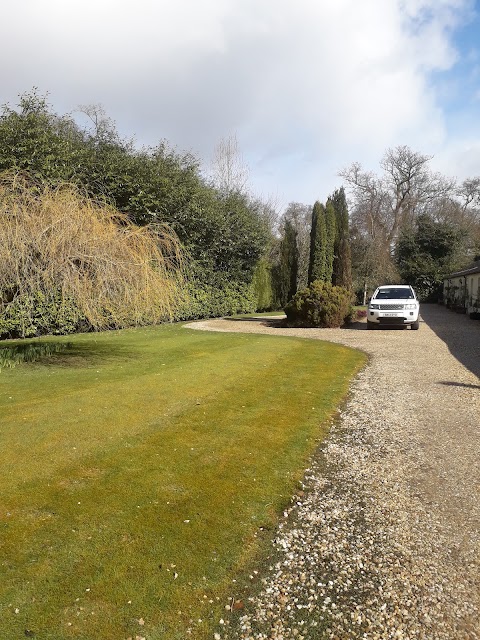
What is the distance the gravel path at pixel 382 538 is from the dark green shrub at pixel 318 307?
39.9ft

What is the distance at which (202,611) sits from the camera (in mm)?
2625

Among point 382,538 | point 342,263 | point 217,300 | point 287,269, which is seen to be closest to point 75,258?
point 382,538

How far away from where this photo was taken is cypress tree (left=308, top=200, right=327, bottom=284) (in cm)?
2509

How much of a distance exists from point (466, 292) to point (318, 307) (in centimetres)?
1216

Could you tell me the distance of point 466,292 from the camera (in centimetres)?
2630

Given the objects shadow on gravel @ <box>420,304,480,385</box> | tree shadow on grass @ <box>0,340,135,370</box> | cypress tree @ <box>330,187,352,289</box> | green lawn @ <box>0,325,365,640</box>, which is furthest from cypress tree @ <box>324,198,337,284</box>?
green lawn @ <box>0,325,365,640</box>

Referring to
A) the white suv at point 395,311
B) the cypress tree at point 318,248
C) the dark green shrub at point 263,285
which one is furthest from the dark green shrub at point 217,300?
the white suv at point 395,311

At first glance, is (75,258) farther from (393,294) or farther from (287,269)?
Result: (287,269)

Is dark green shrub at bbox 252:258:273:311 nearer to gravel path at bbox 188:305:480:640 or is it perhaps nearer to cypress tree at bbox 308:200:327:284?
cypress tree at bbox 308:200:327:284

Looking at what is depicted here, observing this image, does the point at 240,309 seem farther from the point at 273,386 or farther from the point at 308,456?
the point at 308,456

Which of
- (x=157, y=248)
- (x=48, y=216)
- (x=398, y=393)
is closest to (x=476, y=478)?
(x=398, y=393)

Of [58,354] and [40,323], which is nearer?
[58,354]

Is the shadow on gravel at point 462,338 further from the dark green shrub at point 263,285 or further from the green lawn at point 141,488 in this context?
the dark green shrub at point 263,285

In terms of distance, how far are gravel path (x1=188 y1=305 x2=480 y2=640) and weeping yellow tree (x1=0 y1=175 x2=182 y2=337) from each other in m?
4.65
